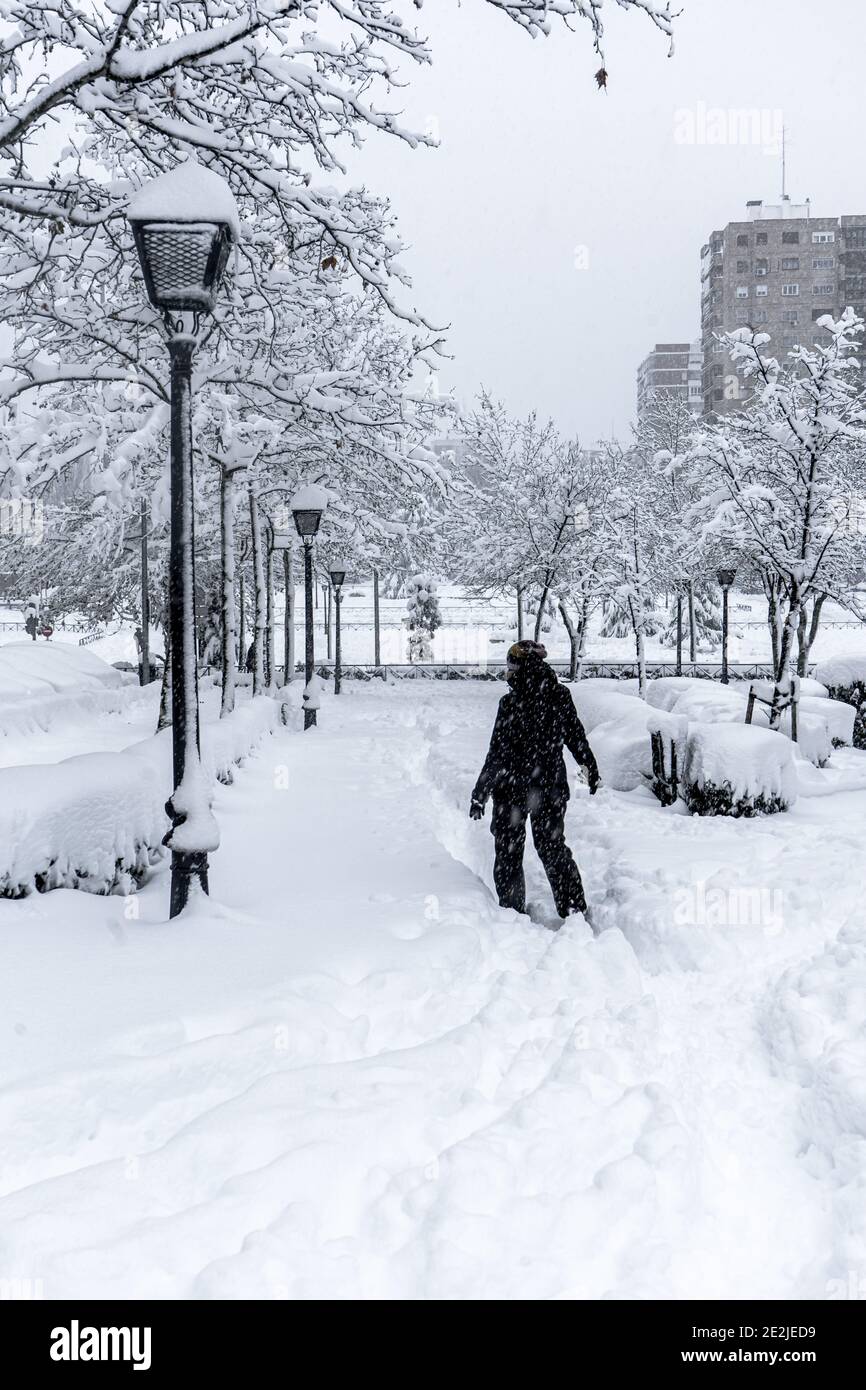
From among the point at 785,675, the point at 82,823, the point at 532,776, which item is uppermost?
the point at 785,675

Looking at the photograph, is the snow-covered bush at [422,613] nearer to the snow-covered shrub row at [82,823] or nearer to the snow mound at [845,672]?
the snow mound at [845,672]

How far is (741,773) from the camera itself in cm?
1026

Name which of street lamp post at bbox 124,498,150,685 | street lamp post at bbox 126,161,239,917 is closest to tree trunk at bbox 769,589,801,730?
street lamp post at bbox 126,161,239,917

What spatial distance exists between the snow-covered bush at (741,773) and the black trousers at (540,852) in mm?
4331

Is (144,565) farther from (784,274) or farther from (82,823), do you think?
(784,274)

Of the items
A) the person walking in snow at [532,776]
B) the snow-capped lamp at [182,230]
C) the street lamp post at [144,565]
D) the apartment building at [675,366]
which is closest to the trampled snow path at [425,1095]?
the person walking in snow at [532,776]

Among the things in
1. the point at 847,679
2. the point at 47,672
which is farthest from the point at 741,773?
the point at 47,672

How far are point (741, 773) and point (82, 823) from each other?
23.4ft

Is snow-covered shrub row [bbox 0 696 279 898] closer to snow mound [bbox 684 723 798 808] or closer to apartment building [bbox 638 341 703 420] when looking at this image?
snow mound [bbox 684 723 798 808]

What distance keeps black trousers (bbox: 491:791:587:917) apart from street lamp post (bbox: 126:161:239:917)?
203cm

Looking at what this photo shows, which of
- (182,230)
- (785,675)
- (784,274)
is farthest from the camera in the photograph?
(784,274)
